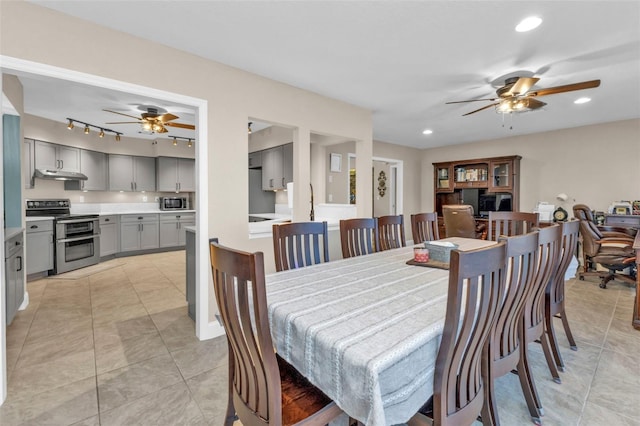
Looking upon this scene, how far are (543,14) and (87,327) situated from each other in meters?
4.49

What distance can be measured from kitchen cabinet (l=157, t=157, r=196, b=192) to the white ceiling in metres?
2.81

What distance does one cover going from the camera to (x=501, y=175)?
19.1 feet

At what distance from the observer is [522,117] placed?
456 cm

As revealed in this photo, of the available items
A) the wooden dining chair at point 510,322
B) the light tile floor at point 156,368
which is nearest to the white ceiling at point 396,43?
the wooden dining chair at point 510,322

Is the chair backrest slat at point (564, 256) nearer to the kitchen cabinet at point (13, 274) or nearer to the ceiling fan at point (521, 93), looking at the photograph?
the ceiling fan at point (521, 93)

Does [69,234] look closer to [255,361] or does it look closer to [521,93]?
[255,361]

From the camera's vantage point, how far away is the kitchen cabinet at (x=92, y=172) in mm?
5512

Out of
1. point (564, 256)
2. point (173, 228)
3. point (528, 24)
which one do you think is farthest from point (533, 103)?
point (173, 228)

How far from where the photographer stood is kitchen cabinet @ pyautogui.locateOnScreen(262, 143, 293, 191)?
5.10m

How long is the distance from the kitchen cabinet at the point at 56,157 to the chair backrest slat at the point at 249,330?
18.7 feet

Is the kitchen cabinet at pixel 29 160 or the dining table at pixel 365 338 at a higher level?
the kitchen cabinet at pixel 29 160

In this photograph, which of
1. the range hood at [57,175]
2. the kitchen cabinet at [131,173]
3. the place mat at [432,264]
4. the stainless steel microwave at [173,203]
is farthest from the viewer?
the stainless steel microwave at [173,203]

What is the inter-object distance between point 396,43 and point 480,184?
15.1ft

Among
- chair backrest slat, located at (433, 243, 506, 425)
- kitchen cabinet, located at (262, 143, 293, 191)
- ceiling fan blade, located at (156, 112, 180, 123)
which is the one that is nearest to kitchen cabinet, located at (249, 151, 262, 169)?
kitchen cabinet, located at (262, 143, 293, 191)
